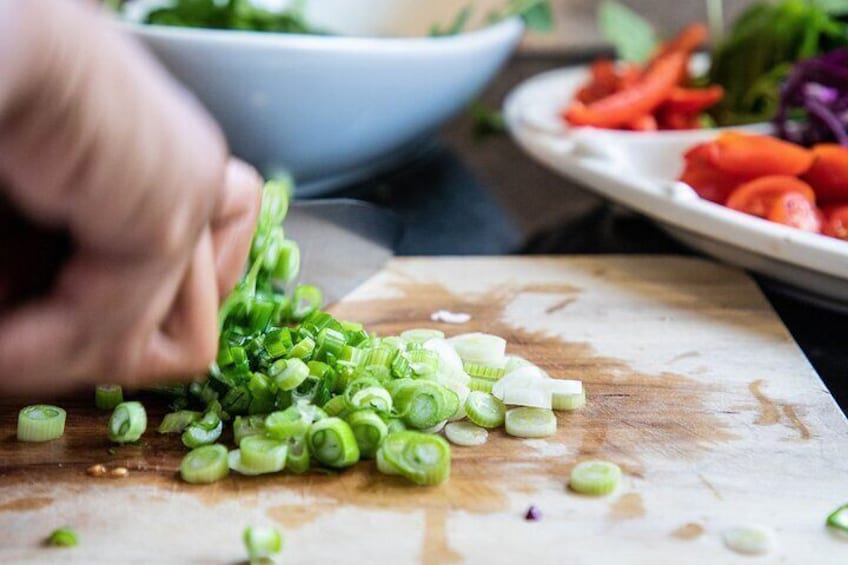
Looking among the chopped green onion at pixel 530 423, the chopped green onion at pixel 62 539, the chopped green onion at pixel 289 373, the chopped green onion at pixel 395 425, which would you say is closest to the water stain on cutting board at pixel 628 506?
the chopped green onion at pixel 530 423

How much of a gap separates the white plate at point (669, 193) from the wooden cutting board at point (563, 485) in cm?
12

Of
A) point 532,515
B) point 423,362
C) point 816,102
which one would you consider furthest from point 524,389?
point 816,102

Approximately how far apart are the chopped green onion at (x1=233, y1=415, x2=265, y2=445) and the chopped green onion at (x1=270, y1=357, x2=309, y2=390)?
0.04 meters

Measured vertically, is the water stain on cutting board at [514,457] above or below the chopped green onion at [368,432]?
below

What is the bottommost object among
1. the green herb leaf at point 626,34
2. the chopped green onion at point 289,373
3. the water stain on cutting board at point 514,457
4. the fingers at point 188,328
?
the water stain on cutting board at point 514,457

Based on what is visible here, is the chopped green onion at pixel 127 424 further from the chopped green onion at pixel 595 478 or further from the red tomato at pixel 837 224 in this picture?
the red tomato at pixel 837 224

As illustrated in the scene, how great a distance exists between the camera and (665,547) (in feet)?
3.21

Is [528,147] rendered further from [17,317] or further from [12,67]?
[12,67]

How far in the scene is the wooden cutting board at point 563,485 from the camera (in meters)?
0.98

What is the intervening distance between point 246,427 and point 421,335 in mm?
287

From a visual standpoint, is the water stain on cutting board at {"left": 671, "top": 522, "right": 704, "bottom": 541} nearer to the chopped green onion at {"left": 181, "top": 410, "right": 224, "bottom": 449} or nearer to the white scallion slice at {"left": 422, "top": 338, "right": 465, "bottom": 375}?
the white scallion slice at {"left": 422, "top": 338, "right": 465, "bottom": 375}

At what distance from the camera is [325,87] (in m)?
1.74

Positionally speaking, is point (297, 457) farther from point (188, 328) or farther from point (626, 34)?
point (626, 34)

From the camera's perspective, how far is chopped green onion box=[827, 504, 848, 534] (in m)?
1.00
